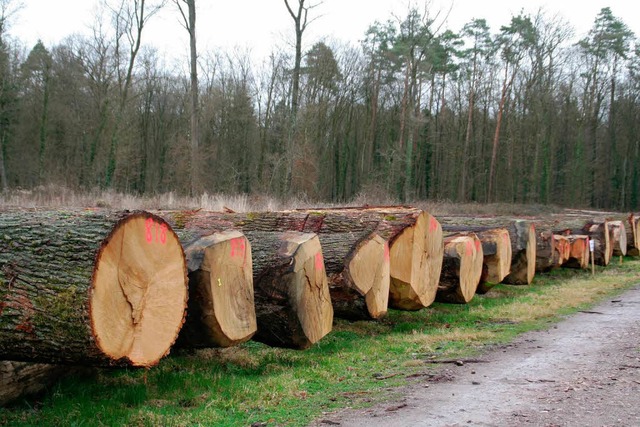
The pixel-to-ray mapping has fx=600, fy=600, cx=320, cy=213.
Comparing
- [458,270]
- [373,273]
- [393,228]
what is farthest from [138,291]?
[458,270]

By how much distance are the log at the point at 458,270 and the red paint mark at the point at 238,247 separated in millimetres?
4270

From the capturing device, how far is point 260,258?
225 inches

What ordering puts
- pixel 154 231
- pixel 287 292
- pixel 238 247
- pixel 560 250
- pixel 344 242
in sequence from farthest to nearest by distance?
pixel 560 250, pixel 344 242, pixel 287 292, pixel 238 247, pixel 154 231

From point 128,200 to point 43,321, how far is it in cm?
1468

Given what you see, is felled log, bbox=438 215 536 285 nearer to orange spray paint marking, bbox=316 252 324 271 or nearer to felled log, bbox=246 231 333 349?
orange spray paint marking, bbox=316 252 324 271

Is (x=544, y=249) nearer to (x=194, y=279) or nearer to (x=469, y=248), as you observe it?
(x=469, y=248)

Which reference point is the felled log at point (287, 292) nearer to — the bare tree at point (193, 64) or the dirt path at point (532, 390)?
the dirt path at point (532, 390)

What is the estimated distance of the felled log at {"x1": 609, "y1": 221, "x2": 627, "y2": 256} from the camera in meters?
18.8

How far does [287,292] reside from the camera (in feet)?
18.1

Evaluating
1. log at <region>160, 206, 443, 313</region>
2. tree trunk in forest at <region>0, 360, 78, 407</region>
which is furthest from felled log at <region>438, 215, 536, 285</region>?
tree trunk in forest at <region>0, 360, 78, 407</region>

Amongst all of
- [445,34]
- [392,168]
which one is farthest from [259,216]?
[445,34]

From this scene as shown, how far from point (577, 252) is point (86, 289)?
A: 14.5m

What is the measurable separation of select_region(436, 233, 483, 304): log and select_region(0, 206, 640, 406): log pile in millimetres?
25

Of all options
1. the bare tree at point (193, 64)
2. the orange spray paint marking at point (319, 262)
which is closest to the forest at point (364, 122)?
the bare tree at point (193, 64)
